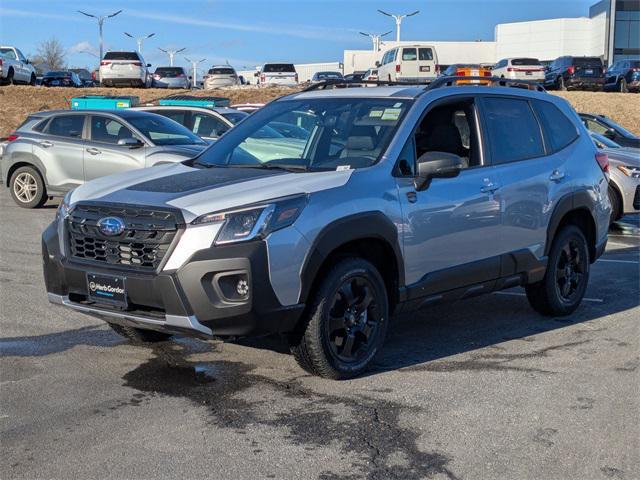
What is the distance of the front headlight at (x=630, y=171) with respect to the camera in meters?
13.7

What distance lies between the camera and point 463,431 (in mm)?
4773

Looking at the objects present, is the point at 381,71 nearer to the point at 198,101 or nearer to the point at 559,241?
the point at 198,101

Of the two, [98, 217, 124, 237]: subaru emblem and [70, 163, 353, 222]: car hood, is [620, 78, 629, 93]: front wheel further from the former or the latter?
[98, 217, 124, 237]: subaru emblem

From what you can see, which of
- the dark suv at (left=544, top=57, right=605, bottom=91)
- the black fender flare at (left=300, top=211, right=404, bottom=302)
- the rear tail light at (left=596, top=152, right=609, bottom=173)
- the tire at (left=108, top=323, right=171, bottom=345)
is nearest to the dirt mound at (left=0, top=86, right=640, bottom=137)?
the dark suv at (left=544, top=57, right=605, bottom=91)

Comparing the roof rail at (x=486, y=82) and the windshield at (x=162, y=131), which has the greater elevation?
the roof rail at (x=486, y=82)

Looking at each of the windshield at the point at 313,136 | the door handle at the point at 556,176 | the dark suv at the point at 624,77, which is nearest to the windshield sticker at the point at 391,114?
the windshield at the point at 313,136

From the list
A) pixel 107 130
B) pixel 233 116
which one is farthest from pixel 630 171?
pixel 107 130

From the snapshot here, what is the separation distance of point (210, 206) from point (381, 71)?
126 ft

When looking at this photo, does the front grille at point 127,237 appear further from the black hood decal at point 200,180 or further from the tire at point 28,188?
the tire at point 28,188

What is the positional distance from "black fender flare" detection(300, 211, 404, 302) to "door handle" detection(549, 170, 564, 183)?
1.99 meters

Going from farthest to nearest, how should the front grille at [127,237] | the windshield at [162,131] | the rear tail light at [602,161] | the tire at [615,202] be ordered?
1. the windshield at [162,131]
2. the tire at [615,202]
3. the rear tail light at [602,161]
4. the front grille at [127,237]

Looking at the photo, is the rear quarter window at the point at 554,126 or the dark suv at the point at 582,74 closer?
the rear quarter window at the point at 554,126

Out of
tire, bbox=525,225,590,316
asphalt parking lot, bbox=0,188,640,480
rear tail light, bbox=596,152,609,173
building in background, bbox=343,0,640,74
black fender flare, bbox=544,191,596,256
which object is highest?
building in background, bbox=343,0,640,74

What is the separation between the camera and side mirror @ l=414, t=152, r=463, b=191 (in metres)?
5.92
